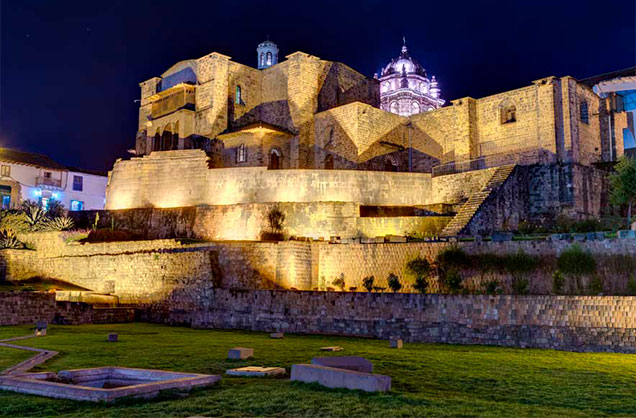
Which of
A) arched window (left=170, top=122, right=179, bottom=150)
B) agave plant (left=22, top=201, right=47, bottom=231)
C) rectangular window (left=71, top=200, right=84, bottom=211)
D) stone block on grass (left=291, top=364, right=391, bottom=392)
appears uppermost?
arched window (left=170, top=122, right=179, bottom=150)

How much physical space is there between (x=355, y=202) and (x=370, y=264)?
5.39 m

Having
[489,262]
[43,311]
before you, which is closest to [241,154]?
[43,311]

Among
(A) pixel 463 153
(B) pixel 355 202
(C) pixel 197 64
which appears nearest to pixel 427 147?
(A) pixel 463 153

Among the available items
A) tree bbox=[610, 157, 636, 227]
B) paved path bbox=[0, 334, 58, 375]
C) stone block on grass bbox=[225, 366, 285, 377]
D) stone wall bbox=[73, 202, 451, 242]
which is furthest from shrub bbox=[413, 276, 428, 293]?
tree bbox=[610, 157, 636, 227]

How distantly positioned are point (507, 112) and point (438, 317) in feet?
60.9

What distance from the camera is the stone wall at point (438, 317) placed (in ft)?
38.3

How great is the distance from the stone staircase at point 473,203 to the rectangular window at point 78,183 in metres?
32.2

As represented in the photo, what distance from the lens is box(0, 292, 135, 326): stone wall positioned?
669 inches

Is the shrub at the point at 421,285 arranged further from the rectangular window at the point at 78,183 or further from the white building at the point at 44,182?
the rectangular window at the point at 78,183

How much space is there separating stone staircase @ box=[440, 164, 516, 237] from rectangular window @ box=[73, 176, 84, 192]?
Result: 32.2 meters

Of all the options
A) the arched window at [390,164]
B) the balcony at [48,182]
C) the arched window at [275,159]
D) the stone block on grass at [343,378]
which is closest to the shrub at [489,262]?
the stone block on grass at [343,378]

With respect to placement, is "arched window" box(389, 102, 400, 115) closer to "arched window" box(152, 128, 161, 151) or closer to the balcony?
"arched window" box(152, 128, 161, 151)

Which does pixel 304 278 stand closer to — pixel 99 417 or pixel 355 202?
pixel 355 202

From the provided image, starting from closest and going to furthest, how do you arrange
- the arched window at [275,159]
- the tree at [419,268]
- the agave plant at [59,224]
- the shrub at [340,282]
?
the tree at [419,268]
the shrub at [340,282]
the agave plant at [59,224]
the arched window at [275,159]
